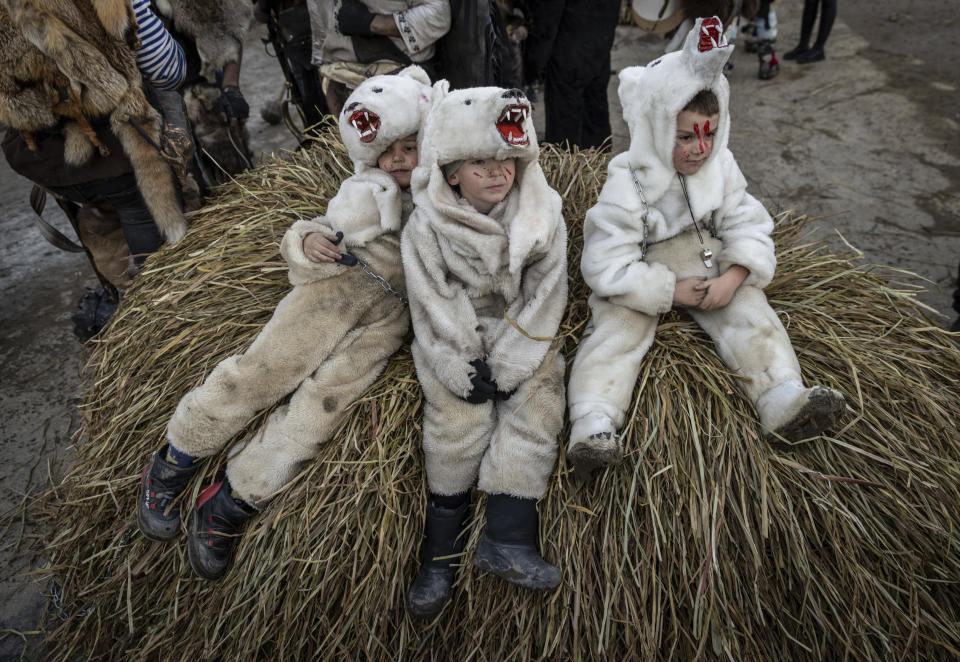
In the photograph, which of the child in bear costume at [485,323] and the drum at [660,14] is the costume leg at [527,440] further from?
the drum at [660,14]

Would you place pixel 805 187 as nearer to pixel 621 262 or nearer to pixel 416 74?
pixel 621 262

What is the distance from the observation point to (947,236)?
3.57 m

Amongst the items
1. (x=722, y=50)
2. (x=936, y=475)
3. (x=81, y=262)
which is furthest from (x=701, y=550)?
(x=81, y=262)

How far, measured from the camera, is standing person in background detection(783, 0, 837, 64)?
587cm

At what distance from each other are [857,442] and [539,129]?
429cm

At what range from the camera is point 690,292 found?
1.75 meters

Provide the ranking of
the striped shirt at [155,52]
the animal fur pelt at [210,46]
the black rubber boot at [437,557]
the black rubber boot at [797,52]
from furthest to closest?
the black rubber boot at [797,52] → the animal fur pelt at [210,46] → the striped shirt at [155,52] → the black rubber boot at [437,557]

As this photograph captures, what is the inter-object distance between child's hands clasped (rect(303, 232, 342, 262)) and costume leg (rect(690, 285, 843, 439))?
1.15 meters

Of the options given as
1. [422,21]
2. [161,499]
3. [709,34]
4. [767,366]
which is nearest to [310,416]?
[161,499]

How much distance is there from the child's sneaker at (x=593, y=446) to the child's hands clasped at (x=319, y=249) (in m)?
0.88

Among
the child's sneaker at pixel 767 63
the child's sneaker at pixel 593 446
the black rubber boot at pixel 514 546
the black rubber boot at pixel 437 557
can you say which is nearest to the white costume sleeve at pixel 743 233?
the child's sneaker at pixel 593 446

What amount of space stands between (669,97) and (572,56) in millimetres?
2264

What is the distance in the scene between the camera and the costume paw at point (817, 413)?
4.79ft

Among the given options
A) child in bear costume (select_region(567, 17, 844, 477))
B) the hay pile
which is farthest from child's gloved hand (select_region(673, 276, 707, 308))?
the hay pile
